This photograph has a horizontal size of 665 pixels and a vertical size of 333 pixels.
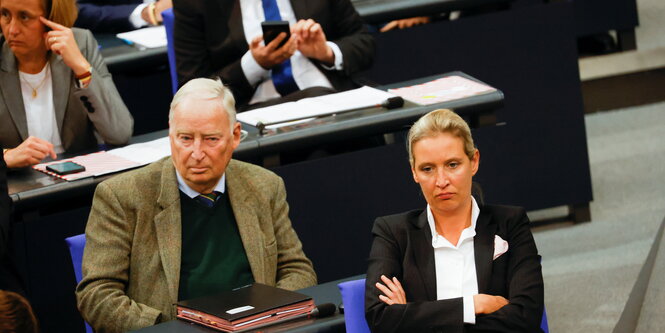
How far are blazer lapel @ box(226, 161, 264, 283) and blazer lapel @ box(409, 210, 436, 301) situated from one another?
481mm

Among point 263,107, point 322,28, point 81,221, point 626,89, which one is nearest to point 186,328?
point 81,221

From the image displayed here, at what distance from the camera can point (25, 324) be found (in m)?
2.06

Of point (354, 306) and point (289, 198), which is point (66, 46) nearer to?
point (289, 198)

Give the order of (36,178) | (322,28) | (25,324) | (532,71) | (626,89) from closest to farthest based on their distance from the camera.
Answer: (25,324) → (36,178) → (322,28) → (532,71) → (626,89)

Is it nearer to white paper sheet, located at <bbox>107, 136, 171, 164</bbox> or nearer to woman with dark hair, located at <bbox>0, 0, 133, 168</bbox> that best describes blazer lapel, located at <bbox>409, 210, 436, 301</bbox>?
white paper sheet, located at <bbox>107, 136, 171, 164</bbox>

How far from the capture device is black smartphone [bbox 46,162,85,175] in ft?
11.6

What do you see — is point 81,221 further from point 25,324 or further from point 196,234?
point 25,324

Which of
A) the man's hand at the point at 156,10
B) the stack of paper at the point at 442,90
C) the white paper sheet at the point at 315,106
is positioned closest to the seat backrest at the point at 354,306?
the white paper sheet at the point at 315,106

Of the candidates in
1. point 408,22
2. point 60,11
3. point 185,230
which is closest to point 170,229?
point 185,230

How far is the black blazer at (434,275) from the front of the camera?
269 centimetres

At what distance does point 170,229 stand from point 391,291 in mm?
669

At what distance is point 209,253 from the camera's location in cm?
312

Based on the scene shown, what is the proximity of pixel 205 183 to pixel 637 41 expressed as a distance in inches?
174

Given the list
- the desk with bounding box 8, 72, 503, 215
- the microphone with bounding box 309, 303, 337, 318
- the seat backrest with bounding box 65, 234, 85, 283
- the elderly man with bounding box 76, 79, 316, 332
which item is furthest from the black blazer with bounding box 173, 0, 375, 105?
the microphone with bounding box 309, 303, 337, 318
